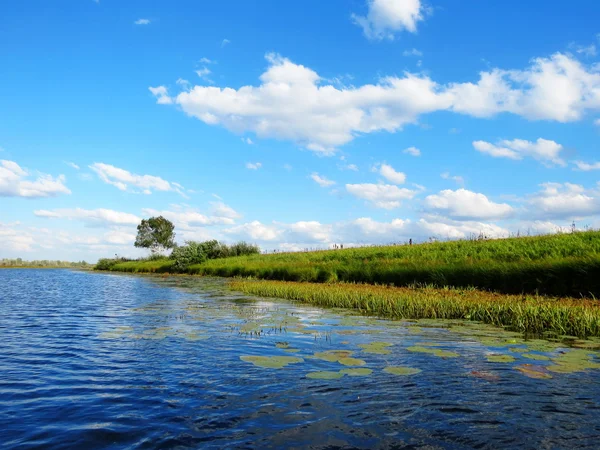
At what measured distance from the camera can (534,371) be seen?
7695 mm

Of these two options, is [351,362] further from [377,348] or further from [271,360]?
[271,360]

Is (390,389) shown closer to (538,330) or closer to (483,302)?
(538,330)

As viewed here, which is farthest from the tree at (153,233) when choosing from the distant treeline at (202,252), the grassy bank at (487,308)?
the grassy bank at (487,308)

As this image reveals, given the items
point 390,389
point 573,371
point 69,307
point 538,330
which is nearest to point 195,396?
point 390,389

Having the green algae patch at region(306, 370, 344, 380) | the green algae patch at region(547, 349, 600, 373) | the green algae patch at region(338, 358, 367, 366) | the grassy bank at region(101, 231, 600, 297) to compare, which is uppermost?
the grassy bank at region(101, 231, 600, 297)

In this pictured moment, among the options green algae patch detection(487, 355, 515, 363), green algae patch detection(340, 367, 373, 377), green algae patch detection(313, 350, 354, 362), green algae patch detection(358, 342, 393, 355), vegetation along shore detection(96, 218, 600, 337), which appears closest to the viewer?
green algae patch detection(340, 367, 373, 377)

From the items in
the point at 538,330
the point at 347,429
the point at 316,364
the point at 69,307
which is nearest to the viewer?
the point at 347,429

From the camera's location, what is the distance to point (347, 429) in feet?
17.3

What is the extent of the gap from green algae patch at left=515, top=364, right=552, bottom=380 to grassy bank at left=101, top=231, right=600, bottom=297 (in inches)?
457

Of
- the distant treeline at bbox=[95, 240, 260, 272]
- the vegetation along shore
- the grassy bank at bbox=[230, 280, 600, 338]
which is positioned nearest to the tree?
the distant treeline at bbox=[95, 240, 260, 272]

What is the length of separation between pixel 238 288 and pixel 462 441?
24845 mm

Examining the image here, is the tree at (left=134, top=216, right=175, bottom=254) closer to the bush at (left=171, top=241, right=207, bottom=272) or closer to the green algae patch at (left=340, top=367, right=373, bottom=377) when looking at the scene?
the bush at (left=171, top=241, right=207, bottom=272)

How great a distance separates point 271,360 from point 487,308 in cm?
943

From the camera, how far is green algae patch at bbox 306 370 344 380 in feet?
24.2
